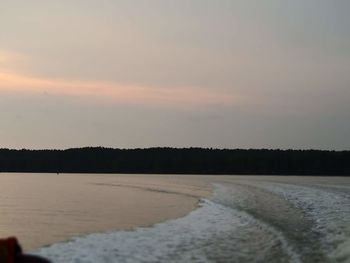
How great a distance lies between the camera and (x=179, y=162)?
12950cm

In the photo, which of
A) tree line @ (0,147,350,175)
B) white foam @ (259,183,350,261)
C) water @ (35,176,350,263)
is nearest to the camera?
water @ (35,176,350,263)

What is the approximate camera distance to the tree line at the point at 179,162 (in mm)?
110562

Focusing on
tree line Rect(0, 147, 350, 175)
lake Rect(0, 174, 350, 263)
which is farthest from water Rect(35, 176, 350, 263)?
tree line Rect(0, 147, 350, 175)

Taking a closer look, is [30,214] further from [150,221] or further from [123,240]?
[123,240]

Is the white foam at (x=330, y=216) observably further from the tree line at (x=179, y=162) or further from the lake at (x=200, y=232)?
the tree line at (x=179, y=162)

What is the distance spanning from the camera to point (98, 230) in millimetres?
20969

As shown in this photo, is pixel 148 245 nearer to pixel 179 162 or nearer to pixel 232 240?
pixel 232 240

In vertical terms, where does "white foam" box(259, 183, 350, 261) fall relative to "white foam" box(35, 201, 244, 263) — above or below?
above

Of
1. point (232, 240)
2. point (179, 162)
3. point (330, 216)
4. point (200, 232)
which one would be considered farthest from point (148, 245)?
point (179, 162)

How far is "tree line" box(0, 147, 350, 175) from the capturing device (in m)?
111

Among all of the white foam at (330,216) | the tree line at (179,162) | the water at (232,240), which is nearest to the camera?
the water at (232,240)

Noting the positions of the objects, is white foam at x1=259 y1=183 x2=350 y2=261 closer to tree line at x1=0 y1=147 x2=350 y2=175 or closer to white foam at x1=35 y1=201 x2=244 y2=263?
white foam at x1=35 y1=201 x2=244 y2=263

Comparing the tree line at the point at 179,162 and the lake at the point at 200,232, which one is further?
the tree line at the point at 179,162

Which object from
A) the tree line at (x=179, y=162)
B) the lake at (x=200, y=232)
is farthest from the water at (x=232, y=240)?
the tree line at (x=179, y=162)
